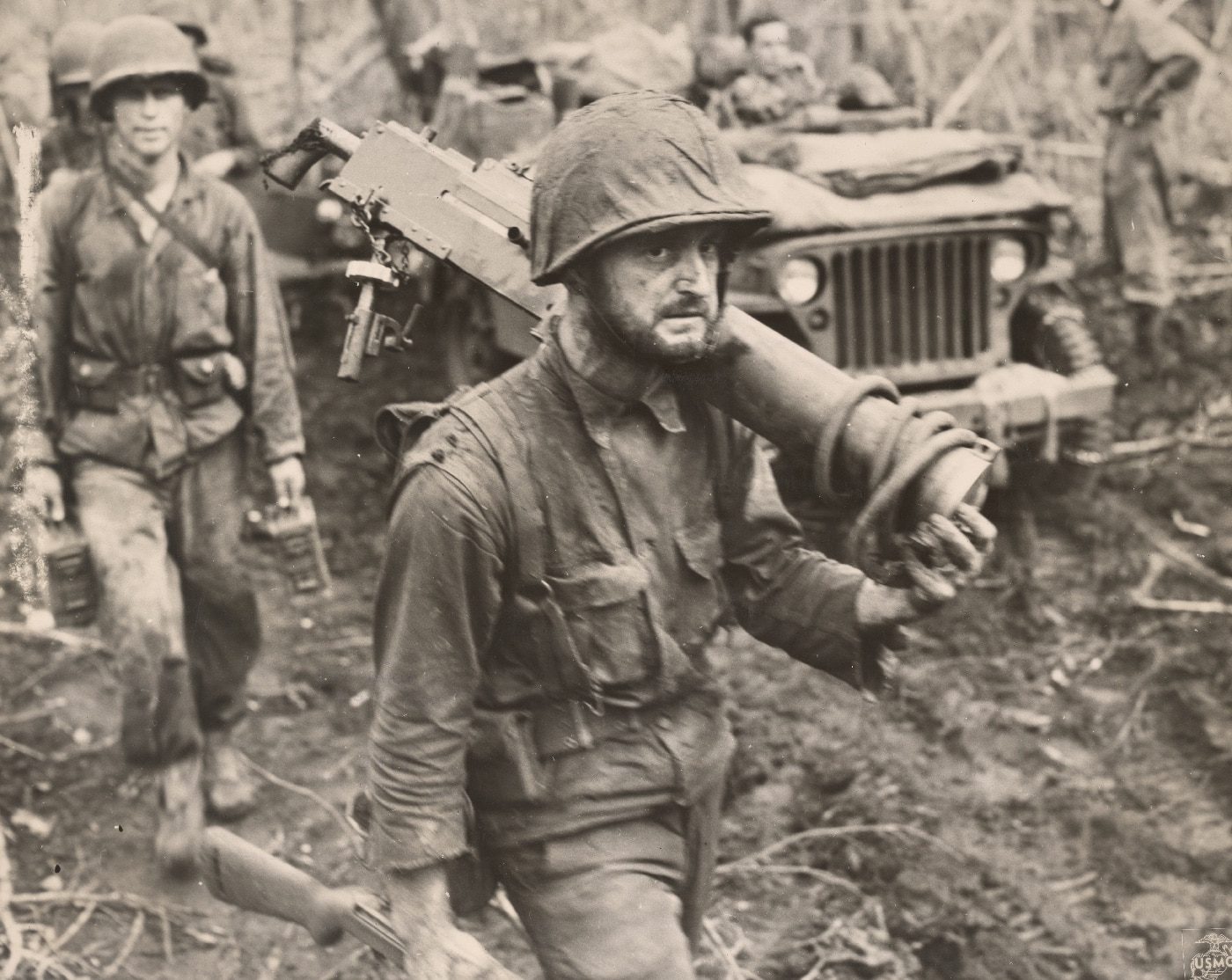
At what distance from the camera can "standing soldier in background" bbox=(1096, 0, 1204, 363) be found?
8523mm

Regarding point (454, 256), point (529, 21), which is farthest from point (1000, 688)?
point (529, 21)

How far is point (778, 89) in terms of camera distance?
7137mm

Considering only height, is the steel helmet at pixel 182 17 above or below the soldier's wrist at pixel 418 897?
above

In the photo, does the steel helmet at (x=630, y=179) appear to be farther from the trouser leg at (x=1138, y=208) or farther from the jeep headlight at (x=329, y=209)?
the trouser leg at (x=1138, y=208)

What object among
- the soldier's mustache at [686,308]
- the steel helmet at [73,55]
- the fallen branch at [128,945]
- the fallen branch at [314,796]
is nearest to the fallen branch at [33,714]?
the fallen branch at [314,796]

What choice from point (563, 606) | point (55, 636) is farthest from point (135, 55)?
point (563, 606)

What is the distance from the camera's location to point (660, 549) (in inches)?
123

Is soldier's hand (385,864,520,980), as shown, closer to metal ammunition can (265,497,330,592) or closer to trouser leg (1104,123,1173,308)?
metal ammunition can (265,497,330,592)

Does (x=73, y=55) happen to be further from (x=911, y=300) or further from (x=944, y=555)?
(x=944, y=555)

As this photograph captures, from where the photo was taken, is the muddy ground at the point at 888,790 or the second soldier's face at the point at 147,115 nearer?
the muddy ground at the point at 888,790

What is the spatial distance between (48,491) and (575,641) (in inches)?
116

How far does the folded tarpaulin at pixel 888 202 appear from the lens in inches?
241

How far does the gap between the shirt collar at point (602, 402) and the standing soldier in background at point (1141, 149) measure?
237 inches

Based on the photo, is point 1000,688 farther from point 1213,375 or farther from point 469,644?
point 469,644
